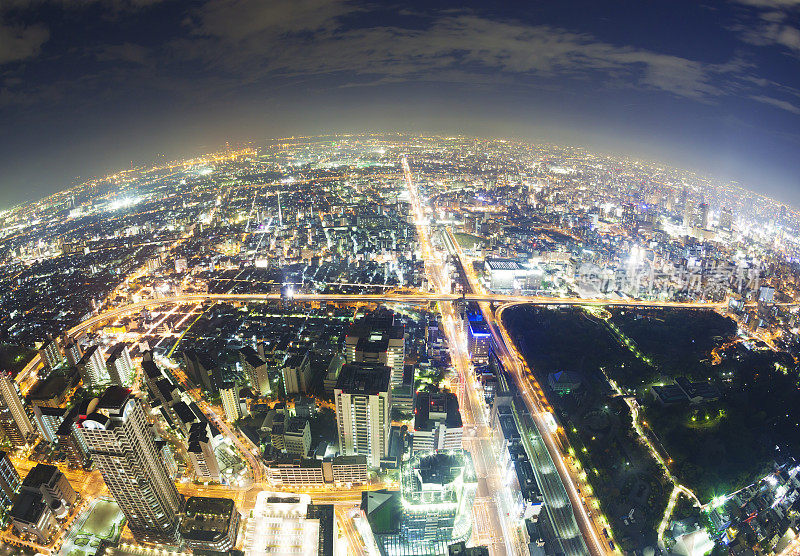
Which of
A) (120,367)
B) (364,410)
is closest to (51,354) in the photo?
(120,367)

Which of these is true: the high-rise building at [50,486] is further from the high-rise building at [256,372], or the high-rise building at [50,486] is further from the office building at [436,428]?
the office building at [436,428]

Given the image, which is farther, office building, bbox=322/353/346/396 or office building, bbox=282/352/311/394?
office building, bbox=282/352/311/394

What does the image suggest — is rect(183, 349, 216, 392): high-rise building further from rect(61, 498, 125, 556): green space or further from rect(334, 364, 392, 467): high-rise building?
rect(334, 364, 392, 467): high-rise building

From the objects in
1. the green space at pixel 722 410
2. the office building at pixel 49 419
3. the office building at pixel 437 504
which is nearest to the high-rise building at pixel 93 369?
the office building at pixel 49 419

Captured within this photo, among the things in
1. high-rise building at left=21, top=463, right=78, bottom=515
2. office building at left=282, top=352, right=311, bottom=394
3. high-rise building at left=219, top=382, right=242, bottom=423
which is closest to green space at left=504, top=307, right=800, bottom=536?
office building at left=282, top=352, right=311, bottom=394

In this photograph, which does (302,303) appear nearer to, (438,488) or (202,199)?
(438,488)

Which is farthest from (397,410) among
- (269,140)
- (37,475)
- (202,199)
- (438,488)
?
(269,140)
